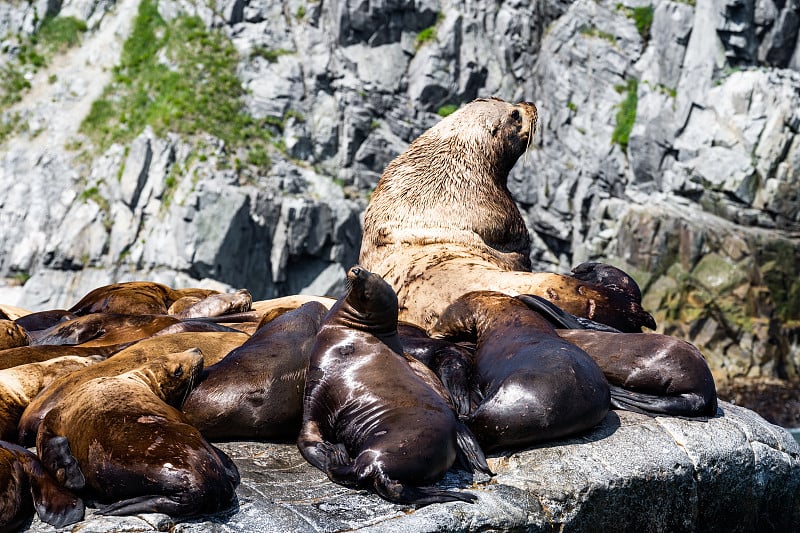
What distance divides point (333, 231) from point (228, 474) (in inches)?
1647

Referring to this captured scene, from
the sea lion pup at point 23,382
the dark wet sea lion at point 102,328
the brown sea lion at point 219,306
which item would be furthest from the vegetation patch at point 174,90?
the sea lion pup at point 23,382

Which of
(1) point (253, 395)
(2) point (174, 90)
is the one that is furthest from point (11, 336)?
(2) point (174, 90)

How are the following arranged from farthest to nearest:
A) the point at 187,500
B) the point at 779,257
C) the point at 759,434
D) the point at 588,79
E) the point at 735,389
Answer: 1. the point at 588,79
2. the point at 779,257
3. the point at 735,389
4. the point at 759,434
5. the point at 187,500

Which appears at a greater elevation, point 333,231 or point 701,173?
point 701,173

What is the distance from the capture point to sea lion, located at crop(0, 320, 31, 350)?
22.7 ft

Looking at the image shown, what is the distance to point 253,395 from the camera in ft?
17.2

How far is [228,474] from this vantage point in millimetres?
4430

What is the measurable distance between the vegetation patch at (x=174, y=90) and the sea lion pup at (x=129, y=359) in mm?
43502

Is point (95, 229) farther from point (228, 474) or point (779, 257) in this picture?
point (228, 474)

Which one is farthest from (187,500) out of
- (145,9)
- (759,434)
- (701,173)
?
(145,9)

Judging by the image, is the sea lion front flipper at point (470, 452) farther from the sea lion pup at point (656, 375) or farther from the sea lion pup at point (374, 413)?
the sea lion pup at point (656, 375)

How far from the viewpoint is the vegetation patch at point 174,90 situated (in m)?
49.2

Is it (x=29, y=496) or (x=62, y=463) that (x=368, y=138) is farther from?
(x=29, y=496)

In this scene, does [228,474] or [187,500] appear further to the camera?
[228,474]
